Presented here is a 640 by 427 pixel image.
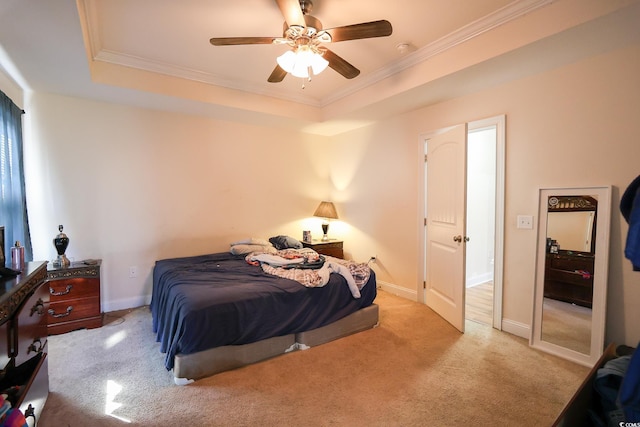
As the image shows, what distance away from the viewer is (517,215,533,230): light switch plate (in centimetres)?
265

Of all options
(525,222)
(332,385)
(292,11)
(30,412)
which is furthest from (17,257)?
(525,222)

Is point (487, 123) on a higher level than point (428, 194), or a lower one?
higher

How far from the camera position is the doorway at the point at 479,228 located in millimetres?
2820

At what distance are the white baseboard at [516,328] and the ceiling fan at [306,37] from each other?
2.72 metres

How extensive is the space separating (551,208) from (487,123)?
0.98 m

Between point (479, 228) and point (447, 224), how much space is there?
1.72 m

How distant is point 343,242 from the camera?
4.71 meters

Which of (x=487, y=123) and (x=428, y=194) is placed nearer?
(x=487, y=123)

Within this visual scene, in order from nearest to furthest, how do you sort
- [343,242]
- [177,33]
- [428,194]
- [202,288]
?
[202,288], [177,33], [428,194], [343,242]

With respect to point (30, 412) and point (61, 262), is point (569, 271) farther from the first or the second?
point (61, 262)

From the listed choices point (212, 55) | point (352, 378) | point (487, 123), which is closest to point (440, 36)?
point (487, 123)

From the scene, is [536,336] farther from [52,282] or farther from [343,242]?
[52,282]

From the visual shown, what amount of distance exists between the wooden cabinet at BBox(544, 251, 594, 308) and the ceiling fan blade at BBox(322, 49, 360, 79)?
2.27m

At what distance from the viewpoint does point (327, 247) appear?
4363 millimetres
